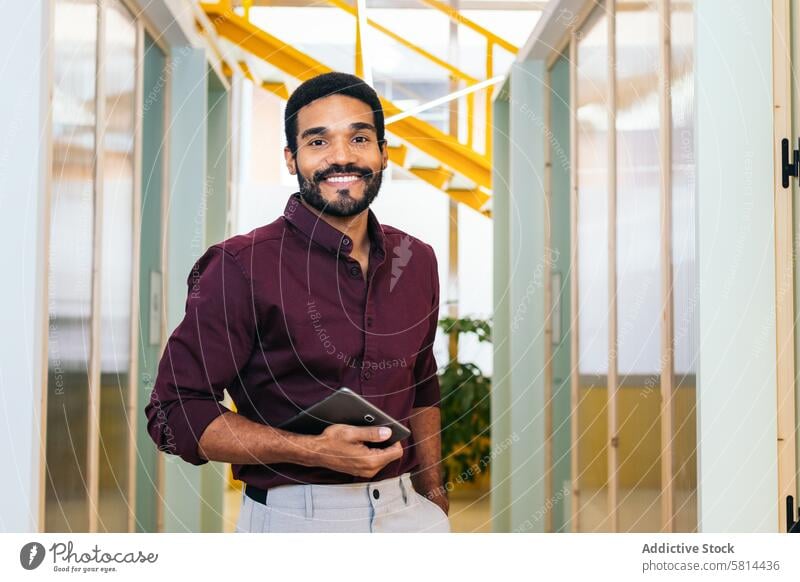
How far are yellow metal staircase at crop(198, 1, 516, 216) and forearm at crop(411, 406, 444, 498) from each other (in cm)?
89

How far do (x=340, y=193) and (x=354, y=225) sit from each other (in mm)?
61

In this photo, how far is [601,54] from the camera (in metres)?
2.34

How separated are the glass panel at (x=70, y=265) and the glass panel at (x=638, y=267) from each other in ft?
3.65

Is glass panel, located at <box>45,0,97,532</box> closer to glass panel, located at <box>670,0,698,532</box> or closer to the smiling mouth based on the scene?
the smiling mouth

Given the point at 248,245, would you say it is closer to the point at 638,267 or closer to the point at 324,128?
the point at 324,128

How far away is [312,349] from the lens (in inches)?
56.6

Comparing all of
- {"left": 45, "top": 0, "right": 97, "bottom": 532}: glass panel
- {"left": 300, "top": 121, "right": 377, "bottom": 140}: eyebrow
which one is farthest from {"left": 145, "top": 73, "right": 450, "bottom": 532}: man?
{"left": 45, "top": 0, "right": 97, "bottom": 532}: glass panel

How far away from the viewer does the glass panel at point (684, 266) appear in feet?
5.31

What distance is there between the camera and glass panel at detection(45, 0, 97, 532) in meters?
1.77

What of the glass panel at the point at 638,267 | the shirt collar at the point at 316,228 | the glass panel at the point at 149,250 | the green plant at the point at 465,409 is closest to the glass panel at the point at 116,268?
the glass panel at the point at 149,250

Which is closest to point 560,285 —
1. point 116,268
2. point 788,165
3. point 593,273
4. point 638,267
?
point 593,273
